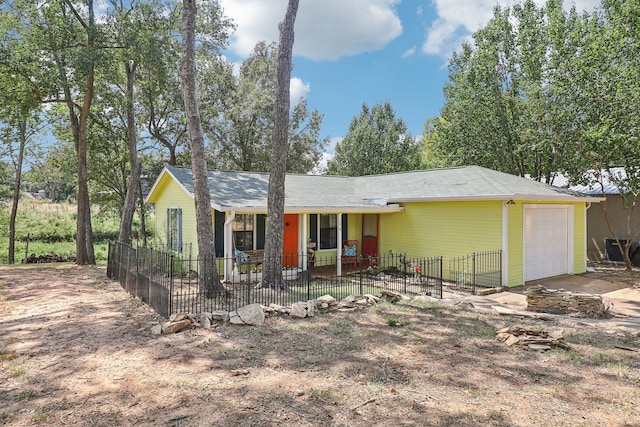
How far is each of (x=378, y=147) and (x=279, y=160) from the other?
22730mm

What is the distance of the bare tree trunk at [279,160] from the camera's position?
369 inches

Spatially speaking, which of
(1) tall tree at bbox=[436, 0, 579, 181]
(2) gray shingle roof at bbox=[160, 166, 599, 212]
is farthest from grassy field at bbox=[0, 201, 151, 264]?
(1) tall tree at bbox=[436, 0, 579, 181]

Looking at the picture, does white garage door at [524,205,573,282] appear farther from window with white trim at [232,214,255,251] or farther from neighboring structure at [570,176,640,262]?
window with white trim at [232,214,255,251]

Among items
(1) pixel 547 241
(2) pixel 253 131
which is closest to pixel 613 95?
(1) pixel 547 241

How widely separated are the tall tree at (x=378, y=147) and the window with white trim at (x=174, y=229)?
1870cm

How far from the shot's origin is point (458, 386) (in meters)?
4.43

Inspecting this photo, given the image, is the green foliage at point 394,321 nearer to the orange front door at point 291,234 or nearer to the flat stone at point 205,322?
the flat stone at point 205,322

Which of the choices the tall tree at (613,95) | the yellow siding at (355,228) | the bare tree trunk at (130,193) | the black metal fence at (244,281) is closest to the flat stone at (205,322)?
the black metal fence at (244,281)

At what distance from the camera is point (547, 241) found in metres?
Result: 12.5

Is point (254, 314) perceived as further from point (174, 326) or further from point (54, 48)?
point (54, 48)

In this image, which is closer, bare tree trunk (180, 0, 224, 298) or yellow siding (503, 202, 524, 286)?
bare tree trunk (180, 0, 224, 298)

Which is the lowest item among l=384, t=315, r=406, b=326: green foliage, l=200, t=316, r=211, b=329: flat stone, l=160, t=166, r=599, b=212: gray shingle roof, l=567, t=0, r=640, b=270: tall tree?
l=384, t=315, r=406, b=326: green foliage

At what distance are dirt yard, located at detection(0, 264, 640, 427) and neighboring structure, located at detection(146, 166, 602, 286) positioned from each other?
431 cm

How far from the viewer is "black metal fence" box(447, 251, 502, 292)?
11102 mm
